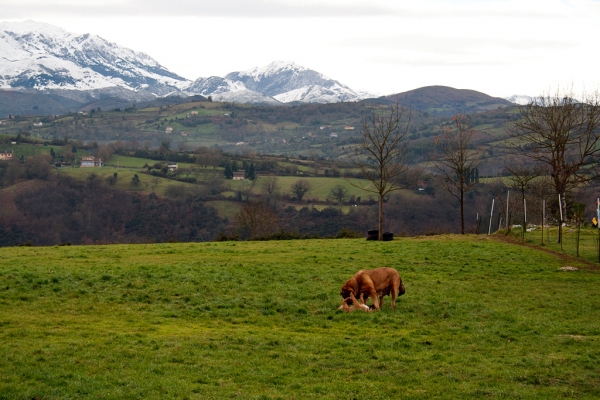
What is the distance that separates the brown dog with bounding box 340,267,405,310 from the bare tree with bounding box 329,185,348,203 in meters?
99.9

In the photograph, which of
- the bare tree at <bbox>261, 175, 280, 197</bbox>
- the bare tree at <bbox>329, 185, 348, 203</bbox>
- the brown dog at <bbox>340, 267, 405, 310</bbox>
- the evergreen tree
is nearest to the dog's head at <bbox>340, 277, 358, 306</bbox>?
the brown dog at <bbox>340, 267, 405, 310</bbox>

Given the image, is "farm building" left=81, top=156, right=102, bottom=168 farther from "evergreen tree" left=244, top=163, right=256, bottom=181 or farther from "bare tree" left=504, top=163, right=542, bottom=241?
"bare tree" left=504, top=163, right=542, bottom=241

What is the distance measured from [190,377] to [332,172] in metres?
137

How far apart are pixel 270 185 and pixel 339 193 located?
14.7 meters

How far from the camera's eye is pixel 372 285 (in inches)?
717

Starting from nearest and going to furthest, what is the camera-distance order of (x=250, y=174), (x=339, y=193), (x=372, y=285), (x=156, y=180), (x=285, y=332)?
(x=285, y=332) < (x=372, y=285) < (x=339, y=193) < (x=156, y=180) < (x=250, y=174)

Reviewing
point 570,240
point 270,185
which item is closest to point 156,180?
point 270,185

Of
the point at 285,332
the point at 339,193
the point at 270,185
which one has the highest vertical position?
the point at 270,185

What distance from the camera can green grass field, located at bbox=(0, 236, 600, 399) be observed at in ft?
38.2

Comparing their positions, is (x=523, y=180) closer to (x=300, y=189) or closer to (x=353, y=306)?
(x=353, y=306)

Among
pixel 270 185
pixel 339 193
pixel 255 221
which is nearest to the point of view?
pixel 255 221

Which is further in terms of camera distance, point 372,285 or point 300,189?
point 300,189

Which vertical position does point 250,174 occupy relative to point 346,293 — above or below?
above

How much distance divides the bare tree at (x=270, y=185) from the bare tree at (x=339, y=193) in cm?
1104
